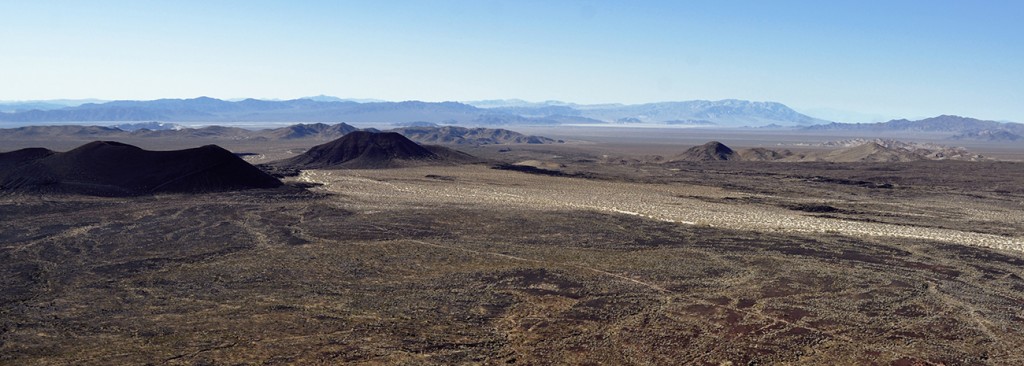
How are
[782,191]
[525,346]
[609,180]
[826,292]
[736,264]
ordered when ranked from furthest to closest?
[609,180] → [782,191] → [736,264] → [826,292] → [525,346]

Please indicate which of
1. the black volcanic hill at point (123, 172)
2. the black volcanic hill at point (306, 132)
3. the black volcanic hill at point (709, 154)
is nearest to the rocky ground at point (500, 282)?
the black volcanic hill at point (123, 172)

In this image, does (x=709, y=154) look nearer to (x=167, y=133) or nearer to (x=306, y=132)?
(x=306, y=132)

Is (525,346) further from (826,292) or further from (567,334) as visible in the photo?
(826,292)

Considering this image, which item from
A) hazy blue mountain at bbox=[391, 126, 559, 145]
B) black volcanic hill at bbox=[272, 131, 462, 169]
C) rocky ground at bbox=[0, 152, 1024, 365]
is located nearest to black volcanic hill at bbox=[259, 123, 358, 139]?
hazy blue mountain at bbox=[391, 126, 559, 145]

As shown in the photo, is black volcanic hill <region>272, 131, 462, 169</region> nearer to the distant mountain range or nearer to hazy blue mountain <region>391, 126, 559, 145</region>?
the distant mountain range

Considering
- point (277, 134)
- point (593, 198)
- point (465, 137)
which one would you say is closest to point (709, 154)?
point (593, 198)

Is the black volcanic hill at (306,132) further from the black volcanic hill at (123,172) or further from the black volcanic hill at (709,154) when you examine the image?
the black volcanic hill at (123,172)

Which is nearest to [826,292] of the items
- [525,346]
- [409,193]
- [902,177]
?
[525,346]
